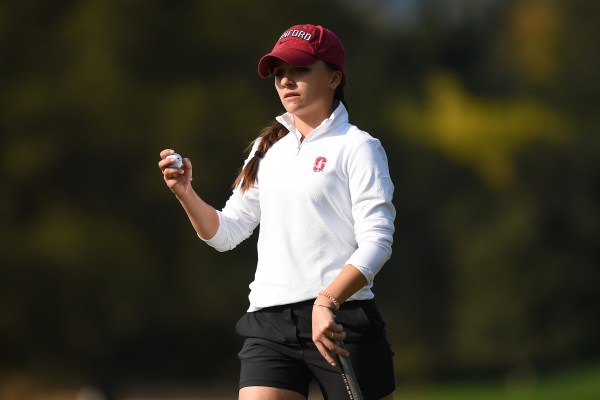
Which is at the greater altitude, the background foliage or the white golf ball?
the background foliage

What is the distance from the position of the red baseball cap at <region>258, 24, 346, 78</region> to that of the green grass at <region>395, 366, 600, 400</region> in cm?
1531

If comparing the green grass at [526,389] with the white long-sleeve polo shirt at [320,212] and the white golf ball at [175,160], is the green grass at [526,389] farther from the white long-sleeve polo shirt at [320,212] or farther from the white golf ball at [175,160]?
the white golf ball at [175,160]

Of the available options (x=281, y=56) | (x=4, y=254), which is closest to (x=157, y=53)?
(x=4, y=254)

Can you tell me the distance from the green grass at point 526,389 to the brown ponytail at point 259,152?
49.6 ft

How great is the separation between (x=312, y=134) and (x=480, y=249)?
2408 centimetres

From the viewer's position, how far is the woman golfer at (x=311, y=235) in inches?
189

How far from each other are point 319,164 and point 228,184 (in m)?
18.2

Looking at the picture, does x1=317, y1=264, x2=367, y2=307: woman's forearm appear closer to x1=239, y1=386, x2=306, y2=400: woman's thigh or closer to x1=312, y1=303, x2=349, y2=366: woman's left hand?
x1=312, y1=303, x2=349, y2=366: woman's left hand

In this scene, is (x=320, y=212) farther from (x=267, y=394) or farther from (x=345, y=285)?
(x=267, y=394)

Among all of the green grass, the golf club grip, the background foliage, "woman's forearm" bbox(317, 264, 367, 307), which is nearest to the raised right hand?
"woman's forearm" bbox(317, 264, 367, 307)

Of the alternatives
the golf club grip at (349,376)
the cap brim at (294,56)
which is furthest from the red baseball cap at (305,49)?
the golf club grip at (349,376)

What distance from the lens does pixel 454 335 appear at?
30.0 meters

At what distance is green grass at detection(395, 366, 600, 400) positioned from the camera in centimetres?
2117

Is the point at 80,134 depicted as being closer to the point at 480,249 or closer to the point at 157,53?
the point at 157,53
